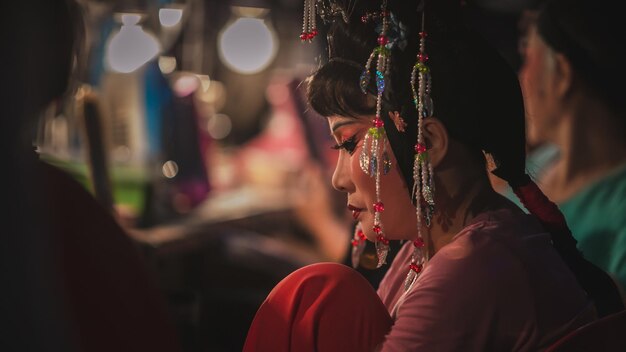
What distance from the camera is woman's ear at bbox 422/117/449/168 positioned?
122 centimetres

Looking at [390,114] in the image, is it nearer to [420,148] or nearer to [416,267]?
[420,148]

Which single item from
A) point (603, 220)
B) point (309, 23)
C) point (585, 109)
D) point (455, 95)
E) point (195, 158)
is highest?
point (309, 23)

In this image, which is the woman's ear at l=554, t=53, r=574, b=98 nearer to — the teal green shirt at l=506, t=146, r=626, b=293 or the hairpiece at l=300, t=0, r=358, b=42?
the teal green shirt at l=506, t=146, r=626, b=293

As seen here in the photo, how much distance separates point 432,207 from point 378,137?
137 mm

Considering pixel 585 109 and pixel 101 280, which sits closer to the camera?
pixel 101 280

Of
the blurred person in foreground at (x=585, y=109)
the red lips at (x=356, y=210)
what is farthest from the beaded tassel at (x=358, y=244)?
the blurred person in foreground at (x=585, y=109)

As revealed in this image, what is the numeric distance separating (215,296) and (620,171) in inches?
59.5

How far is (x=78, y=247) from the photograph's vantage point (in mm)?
1055

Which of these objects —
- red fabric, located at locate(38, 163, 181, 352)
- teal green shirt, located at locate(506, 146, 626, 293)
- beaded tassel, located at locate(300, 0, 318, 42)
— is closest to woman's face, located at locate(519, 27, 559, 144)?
teal green shirt, located at locate(506, 146, 626, 293)

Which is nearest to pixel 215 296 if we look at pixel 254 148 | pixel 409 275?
pixel 409 275

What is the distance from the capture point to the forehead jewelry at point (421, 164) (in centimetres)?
117

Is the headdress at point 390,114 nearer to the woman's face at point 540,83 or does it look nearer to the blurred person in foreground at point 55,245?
the blurred person in foreground at point 55,245

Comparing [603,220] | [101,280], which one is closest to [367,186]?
[101,280]

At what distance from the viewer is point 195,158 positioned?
13.0 ft
